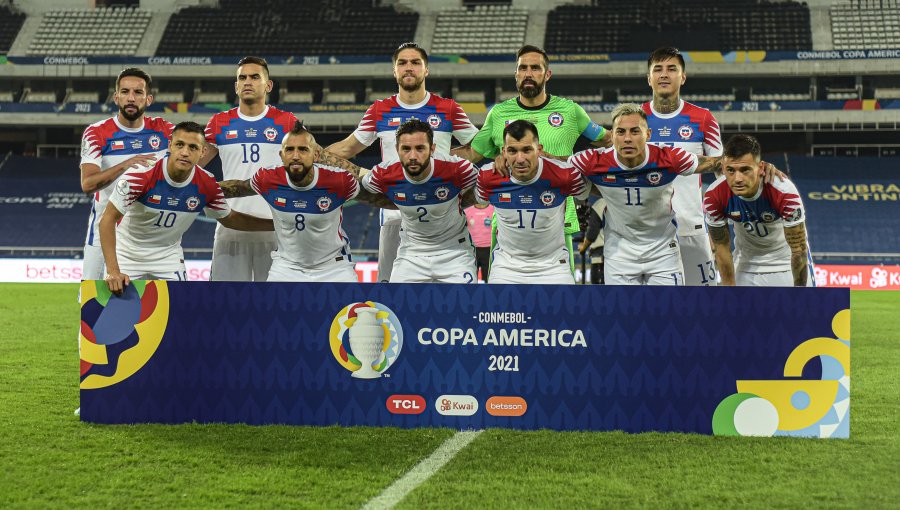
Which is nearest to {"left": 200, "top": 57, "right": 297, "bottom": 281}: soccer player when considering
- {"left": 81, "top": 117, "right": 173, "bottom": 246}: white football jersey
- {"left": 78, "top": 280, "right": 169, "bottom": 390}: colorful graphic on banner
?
{"left": 81, "top": 117, "right": 173, "bottom": 246}: white football jersey

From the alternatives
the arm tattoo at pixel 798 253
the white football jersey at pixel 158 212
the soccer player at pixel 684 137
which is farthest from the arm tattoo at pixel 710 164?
the white football jersey at pixel 158 212

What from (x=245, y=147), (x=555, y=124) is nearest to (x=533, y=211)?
(x=555, y=124)

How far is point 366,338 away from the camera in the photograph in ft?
15.2

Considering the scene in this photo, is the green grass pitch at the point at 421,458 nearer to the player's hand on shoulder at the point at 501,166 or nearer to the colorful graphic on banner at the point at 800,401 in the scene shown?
the colorful graphic on banner at the point at 800,401


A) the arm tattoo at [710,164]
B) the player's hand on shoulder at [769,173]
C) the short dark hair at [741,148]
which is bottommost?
the player's hand on shoulder at [769,173]

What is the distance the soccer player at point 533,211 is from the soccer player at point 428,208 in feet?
0.67

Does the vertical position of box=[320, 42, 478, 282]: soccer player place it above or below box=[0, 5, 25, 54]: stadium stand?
below

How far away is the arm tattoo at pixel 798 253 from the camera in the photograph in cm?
525

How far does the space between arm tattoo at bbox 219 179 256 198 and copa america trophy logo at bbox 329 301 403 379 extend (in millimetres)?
1398

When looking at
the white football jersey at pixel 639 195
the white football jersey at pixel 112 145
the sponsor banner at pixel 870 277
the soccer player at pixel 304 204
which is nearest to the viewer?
the white football jersey at pixel 639 195

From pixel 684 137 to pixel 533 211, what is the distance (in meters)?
1.37

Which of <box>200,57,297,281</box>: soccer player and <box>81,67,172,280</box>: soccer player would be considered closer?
<box>81,67,172,280</box>: soccer player

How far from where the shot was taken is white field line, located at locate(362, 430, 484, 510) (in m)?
3.32

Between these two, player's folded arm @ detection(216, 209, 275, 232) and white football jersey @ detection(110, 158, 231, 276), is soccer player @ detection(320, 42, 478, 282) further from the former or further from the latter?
white football jersey @ detection(110, 158, 231, 276)
